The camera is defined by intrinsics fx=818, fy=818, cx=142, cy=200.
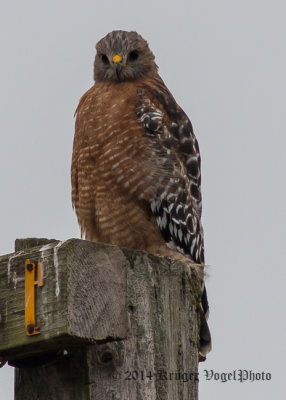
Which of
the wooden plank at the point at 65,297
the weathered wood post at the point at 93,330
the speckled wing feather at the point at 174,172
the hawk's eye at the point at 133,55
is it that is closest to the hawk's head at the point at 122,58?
the hawk's eye at the point at 133,55

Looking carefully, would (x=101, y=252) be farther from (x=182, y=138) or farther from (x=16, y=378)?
(x=182, y=138)

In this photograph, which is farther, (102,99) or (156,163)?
(102,99)

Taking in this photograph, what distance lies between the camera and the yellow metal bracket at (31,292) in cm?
351

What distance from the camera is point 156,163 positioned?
692 centimetres

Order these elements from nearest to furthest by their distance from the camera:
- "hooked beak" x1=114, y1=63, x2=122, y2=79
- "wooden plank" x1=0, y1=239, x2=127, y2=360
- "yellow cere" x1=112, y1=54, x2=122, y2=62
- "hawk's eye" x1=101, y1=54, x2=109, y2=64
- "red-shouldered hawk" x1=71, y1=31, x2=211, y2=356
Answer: "wooden plank" x1=0, y1=239, x2=127, y2=360 → "red-shouldered hawk" x1=71, y1=31, x2=211, y2=356 → "hooked beak" x1=114, y1=63, x2=122, y2=79 → "yellow cere" x1=112, y1=54, x2=122, y2=62 → "hawk's eye" x1=101, y1=54, x2=109, y2=64

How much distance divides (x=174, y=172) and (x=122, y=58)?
1.60 m

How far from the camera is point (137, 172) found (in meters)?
6.75

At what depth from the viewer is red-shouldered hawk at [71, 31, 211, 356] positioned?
6.79 metres

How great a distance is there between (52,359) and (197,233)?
3.76 meters

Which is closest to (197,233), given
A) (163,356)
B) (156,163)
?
(156,163)

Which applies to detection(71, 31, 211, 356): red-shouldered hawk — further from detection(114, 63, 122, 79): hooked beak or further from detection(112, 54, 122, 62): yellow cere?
detection(112, 54, 122, 62): yellow cere

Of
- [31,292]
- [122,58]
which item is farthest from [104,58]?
[31,292]

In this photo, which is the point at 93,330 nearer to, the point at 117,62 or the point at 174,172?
the point at 174,172

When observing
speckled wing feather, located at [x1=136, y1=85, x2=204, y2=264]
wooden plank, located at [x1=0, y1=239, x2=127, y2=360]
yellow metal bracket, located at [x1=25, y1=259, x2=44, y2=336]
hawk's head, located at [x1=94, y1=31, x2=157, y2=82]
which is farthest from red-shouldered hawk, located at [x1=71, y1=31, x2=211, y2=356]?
yellow metal bracket, located at [x1=25, y1=259, x2=44, y2=336]
